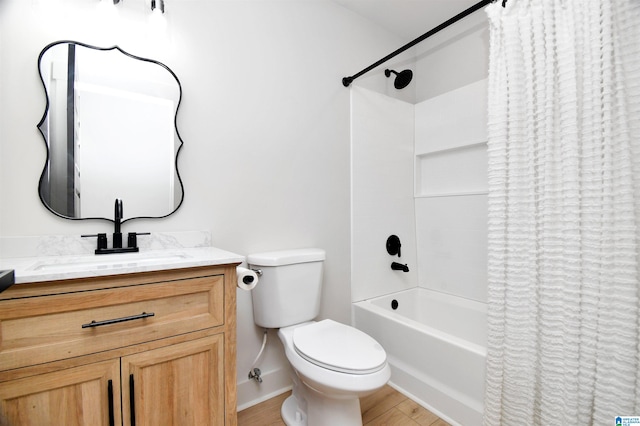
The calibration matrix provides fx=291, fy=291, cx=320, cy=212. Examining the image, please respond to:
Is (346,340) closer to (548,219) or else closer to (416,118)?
(548,219)

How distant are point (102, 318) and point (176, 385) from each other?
33cm

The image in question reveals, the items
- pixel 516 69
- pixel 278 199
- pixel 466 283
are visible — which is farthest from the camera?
pixel 466 283

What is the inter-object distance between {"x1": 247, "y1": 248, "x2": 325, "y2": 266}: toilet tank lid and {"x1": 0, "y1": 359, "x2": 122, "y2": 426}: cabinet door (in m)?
0.75

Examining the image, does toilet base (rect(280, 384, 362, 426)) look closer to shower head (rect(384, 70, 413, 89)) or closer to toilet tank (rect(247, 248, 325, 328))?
toilet tank (rect(247, 248, 325, 328))

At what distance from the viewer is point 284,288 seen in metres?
1.55

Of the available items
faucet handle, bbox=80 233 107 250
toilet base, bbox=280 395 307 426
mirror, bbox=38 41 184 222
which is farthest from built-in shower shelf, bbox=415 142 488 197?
faucet handle, bbox=80 233 107 250

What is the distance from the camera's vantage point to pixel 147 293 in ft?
3.06

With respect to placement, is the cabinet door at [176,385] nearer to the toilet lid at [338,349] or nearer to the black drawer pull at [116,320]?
the black drawer pull at [116,320]

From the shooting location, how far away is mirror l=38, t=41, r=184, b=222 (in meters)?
1.19

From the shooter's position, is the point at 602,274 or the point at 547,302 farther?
the point at 547,302

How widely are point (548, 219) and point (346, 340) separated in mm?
1003

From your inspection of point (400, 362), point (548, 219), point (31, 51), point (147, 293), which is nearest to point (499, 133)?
point (548, 219)

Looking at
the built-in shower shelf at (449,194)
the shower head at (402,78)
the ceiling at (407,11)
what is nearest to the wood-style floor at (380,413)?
the built-in shower shelf at (449,194)

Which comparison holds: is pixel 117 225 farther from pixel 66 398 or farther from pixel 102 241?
pixel 66 398
